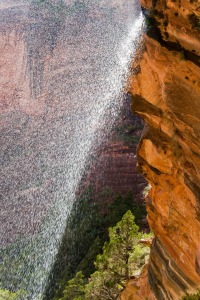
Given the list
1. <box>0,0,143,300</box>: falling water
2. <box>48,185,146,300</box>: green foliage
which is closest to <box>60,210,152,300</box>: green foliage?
<box>48,185,146,300</box>: green foliage

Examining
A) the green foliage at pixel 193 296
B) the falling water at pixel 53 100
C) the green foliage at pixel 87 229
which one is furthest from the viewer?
the falling water at pixel 53 100

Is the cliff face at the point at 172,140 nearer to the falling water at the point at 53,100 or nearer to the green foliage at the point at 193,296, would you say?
the green foliage at the point at 193,296

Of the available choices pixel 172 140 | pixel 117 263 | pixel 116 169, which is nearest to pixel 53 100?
pixel 116 169

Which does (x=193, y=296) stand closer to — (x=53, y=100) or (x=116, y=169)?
(x=116, y=169)

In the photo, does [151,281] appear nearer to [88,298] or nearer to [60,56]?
[88,298]

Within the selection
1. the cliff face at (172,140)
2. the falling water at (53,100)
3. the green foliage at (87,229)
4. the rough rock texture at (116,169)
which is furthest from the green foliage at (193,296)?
the falling water at (53,100)

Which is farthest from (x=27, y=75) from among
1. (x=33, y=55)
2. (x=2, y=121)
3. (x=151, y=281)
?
(x=151, y=281)
